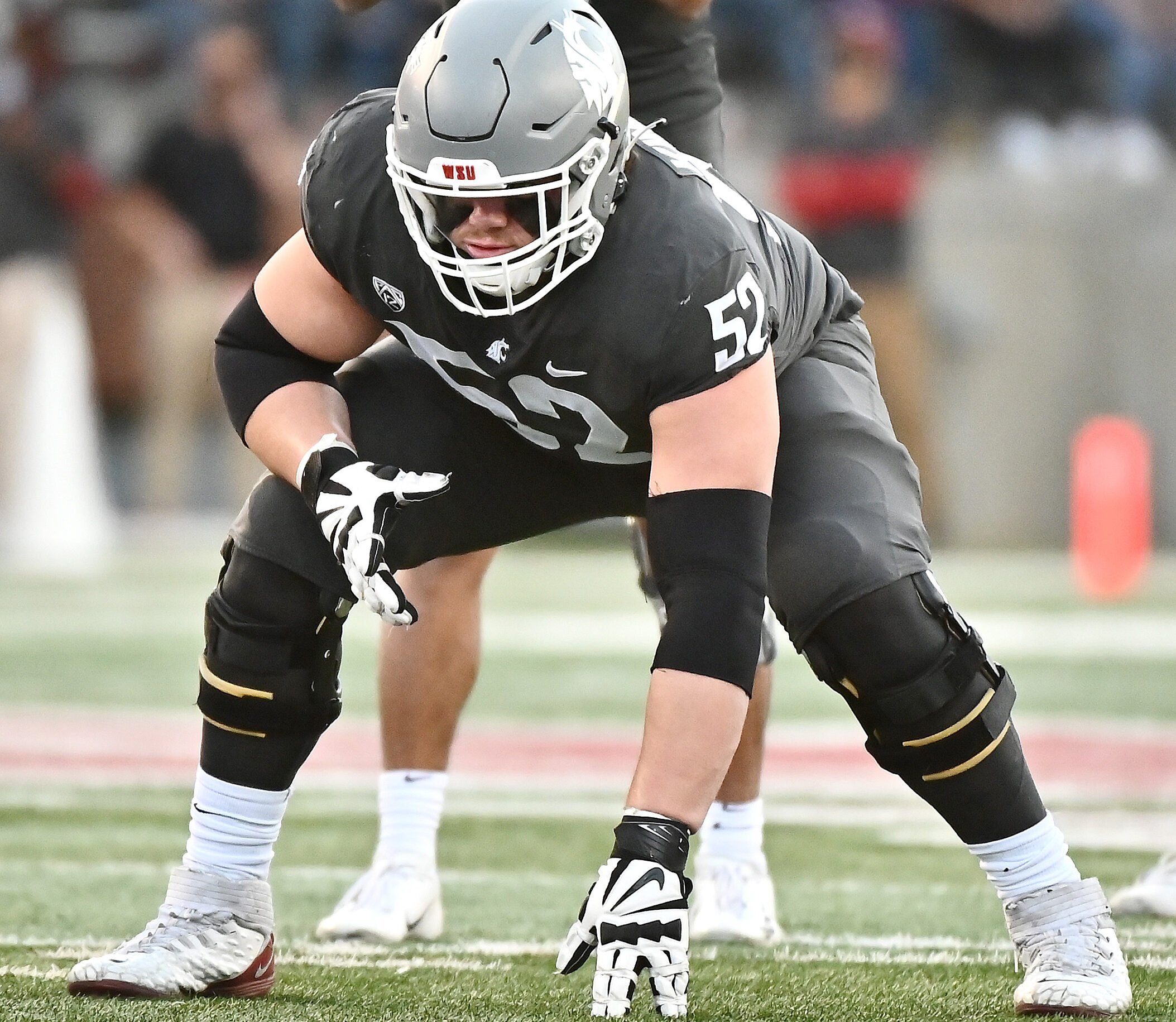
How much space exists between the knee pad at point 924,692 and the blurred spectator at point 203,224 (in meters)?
9.09

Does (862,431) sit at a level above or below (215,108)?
above

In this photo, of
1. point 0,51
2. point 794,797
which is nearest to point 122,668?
point 794,797

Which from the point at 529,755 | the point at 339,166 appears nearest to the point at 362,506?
the point at 339,166

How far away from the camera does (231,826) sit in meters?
3.09

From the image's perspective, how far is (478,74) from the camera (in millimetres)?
2828

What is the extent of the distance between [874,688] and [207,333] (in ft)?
33.2

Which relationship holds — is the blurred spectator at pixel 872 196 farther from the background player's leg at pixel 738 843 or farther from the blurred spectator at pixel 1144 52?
the background player's leg at pixel 738 843

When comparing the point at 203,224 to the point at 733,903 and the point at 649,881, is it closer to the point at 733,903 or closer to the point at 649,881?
the point at 733,903

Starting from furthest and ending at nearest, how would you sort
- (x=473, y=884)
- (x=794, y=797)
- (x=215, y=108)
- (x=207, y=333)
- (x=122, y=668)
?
1. (x=207, y=333)
2. (x=215, y=108)
3. (x=122, y=668)
4. (x=794, y=797)
5. (x=473, y=884)

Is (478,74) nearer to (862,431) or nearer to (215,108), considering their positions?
(862,431)

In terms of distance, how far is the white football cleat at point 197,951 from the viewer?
296 cm

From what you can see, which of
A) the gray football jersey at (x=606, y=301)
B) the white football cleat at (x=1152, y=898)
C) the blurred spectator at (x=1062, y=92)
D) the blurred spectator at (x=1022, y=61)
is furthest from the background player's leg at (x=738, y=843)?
the blurred spectator at (x=1022, y=61)

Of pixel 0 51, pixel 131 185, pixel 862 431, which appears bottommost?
pixel 131 185

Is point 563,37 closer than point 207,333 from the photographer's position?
Yes
